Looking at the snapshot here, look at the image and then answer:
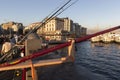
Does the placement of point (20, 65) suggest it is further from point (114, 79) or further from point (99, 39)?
point (99, 39)

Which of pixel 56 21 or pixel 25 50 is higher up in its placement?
pixel 56 21

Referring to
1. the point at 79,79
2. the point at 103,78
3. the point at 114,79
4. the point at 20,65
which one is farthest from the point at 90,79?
the point at 20,65

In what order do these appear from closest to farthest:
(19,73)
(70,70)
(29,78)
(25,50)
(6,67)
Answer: (6,67) < (29,78) < (19,73) < (70,70) < (25,50)

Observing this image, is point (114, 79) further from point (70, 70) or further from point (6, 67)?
point (6, 67)

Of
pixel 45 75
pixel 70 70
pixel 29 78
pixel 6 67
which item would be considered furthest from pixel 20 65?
pixel 70 70

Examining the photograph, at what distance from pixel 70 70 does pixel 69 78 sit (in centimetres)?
284

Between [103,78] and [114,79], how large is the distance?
1284mm

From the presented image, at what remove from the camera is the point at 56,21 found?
603ft

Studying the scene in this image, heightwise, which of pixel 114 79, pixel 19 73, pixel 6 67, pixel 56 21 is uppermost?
pixel 56 21

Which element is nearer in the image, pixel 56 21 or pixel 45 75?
pixel 45 75

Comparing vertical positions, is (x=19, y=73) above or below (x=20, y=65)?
below

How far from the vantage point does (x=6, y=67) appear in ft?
31.8

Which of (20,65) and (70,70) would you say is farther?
(70,70)

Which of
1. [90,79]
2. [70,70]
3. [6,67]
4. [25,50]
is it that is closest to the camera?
[6,67]
